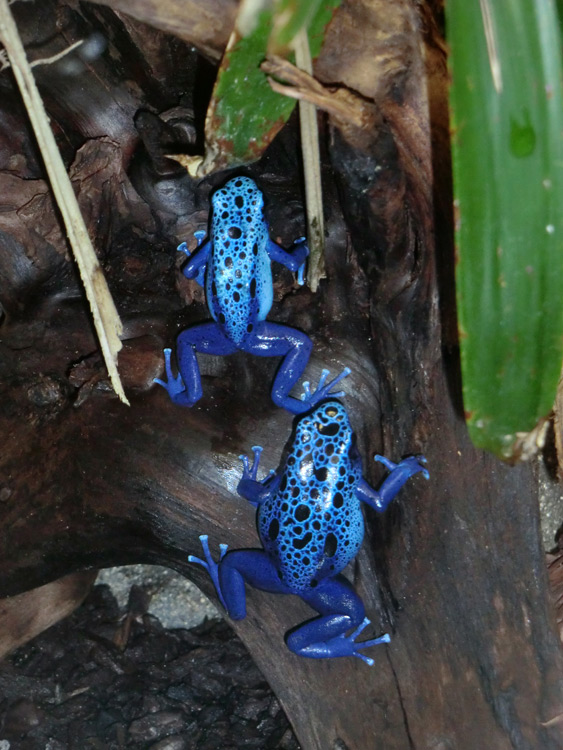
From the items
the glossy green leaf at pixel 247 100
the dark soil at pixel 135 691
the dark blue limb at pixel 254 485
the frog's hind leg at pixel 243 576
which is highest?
the glossy green leaf at pixel 247 100

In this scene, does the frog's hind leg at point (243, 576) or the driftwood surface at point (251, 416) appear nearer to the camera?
the driftwood surface at point (251, 416)

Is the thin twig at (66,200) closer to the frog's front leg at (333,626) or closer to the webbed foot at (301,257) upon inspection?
the webbed foot at (301,257)

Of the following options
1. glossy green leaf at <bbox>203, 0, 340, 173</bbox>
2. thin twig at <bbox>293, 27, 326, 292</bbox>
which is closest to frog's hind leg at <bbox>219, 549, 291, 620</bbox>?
thin twig at <bbox>293, 27, 326, 292</bbox>

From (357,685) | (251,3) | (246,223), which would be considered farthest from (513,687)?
(251,3)

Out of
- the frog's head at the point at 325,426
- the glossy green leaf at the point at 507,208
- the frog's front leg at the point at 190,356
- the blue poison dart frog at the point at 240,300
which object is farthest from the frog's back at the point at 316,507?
the glossy green leaf at the point at 507,208

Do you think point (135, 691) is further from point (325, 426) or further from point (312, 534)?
point (325, 426)

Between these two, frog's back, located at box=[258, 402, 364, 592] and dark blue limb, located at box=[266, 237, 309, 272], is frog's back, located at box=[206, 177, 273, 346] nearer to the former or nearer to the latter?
dark blue limb, located at box=[266, 237, 309, 272]
